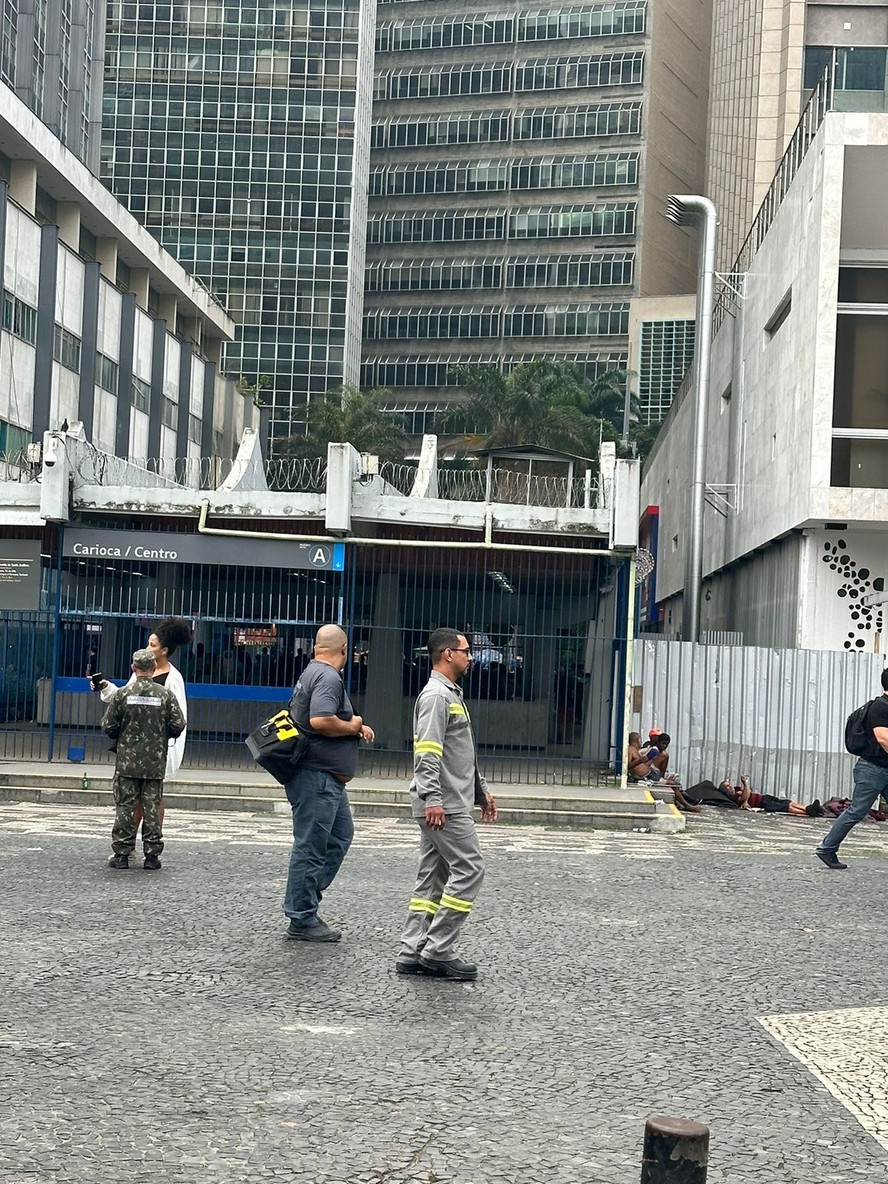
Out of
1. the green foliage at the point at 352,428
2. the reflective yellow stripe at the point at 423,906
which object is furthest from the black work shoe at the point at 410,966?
the green foliage at the point at 352,428

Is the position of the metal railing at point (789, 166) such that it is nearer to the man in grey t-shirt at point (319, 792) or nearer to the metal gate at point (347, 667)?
the metal gate at point (347, 667)

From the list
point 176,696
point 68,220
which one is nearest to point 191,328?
point 68,220

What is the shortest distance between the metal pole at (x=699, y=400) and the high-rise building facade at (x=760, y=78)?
3258cm

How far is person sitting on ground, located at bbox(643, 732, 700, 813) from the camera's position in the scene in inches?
771

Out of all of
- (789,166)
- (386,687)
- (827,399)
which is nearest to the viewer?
(386,687)

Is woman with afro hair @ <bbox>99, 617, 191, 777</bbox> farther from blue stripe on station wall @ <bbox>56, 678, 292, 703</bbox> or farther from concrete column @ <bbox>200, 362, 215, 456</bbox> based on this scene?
concrete column @ <bbox>200, 362, 215, 456</bbox>

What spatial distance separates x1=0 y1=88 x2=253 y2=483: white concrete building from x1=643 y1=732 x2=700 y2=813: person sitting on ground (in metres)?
19.4

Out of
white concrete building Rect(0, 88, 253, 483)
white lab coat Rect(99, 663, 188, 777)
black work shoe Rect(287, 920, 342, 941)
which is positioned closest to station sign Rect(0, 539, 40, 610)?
white lab coat Rect(99, 663, 188, 777)

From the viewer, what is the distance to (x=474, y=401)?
78.2 m

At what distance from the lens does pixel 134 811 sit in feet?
37.0

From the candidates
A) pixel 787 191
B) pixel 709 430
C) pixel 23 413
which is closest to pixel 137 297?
pixel 23 413

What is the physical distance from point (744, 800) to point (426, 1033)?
548 inches

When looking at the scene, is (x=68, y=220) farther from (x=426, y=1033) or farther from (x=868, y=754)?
(x=426, y=1033)

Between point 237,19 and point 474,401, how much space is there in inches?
1250
